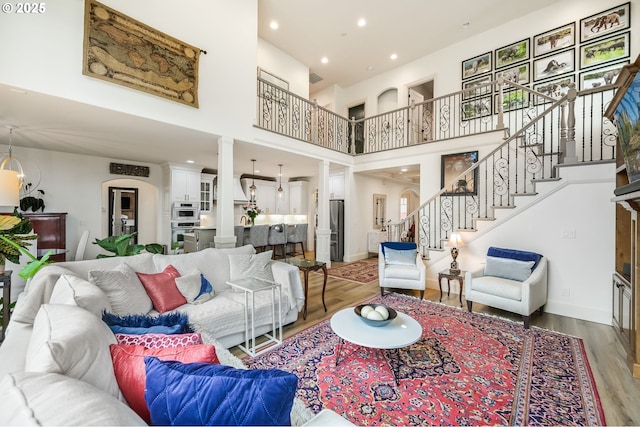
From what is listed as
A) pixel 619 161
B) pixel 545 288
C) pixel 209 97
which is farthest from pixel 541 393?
pixel 209 97

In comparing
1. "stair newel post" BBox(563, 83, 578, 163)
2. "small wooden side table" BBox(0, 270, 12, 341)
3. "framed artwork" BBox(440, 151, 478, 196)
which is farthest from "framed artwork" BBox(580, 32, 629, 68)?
"small wooden side table" BBox(0, 270, 12, 341)

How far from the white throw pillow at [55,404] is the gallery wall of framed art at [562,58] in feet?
20.7

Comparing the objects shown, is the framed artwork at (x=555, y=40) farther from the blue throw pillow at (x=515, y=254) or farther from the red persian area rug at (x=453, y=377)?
the red persian area rug at (x=453, y=377)

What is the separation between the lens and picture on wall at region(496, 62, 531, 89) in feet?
17.5

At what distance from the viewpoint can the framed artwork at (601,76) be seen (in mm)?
4438

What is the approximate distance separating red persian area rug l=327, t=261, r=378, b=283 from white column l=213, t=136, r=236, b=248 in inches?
98.9

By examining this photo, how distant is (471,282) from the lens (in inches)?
138

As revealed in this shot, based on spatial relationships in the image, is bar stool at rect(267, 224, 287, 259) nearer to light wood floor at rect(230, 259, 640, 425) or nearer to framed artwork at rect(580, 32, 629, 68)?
light wood floor at rect(230, 259, 640, 425)

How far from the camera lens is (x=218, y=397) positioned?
77cm

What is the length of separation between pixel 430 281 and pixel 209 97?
505 cm

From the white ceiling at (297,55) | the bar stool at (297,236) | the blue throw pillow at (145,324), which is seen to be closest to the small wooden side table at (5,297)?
the blue throw pillow at (145,324)

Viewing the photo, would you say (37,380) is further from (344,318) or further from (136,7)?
(136,7)

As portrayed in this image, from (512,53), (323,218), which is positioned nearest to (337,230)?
(323,218)

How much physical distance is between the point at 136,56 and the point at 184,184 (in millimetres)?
4045
